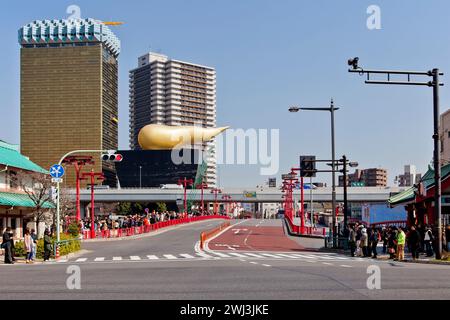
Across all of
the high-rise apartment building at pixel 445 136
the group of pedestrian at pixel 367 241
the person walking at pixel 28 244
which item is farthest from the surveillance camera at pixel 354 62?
the high-rise apartment building at pixel 445 136

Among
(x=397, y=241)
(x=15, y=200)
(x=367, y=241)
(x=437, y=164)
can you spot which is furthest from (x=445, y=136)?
(x=15, y=200)

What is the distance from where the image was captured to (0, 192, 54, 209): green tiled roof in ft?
134

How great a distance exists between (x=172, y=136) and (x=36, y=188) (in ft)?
477

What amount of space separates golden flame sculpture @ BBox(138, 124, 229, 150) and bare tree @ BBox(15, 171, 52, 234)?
470 feet

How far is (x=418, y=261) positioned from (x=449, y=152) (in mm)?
30643

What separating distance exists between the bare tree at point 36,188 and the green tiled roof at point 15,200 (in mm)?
416

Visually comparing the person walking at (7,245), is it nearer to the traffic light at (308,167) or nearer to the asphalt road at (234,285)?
the asphalt road at (234,285)

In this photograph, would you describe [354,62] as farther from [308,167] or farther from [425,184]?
[308,167]

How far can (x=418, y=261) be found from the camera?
1065 inches

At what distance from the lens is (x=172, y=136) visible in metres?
195

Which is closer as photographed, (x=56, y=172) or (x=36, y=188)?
(x=56, y=172)
